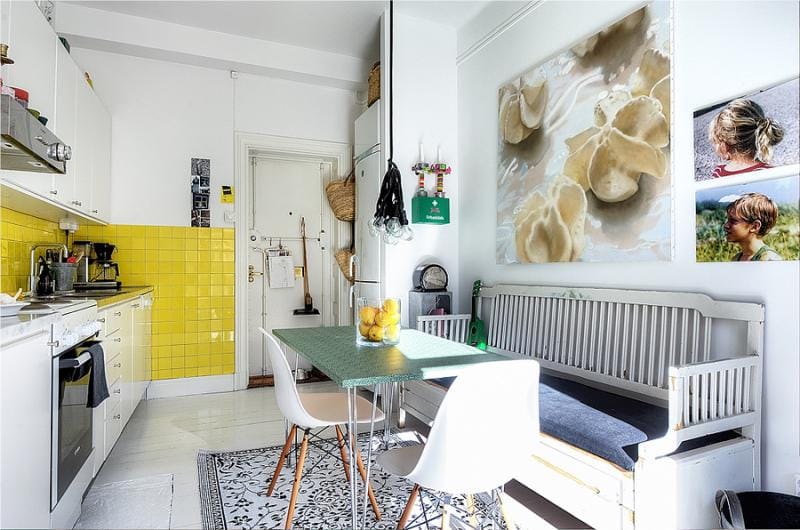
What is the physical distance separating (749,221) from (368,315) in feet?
5.30

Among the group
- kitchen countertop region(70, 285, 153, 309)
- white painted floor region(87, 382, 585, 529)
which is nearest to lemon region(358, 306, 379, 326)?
white painted floor region(87, 382, 585, 529)

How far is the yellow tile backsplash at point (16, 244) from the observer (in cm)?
260

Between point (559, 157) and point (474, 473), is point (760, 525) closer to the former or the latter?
point (474, 473)

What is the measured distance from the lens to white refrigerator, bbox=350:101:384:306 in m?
3.83

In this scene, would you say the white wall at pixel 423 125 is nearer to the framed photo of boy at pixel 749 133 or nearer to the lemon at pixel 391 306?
the lemon at pixel 391 306

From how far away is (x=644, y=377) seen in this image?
7.59ft

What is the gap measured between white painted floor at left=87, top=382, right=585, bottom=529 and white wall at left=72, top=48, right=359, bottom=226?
5.21 ft

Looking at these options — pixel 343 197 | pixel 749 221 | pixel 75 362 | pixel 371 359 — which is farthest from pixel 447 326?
pixel 75 362

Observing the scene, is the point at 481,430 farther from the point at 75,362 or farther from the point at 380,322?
the point at 75,362

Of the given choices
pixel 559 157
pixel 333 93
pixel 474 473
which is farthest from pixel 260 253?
pixel 474 473

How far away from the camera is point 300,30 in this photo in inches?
159

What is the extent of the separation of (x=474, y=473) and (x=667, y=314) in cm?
143

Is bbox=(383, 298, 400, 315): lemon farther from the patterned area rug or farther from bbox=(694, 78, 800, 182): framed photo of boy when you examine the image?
bbox=(694, 78, 800, 182): framed photo of boy

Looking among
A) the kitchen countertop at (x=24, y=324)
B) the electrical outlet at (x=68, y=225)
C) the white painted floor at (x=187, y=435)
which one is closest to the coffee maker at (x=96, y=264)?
the electrical outlet at (x=68, y=225)
